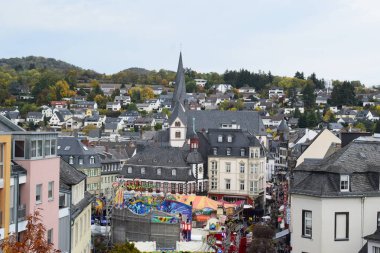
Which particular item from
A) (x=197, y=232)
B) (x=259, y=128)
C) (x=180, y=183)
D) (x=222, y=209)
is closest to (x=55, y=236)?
(x=197, y=232)

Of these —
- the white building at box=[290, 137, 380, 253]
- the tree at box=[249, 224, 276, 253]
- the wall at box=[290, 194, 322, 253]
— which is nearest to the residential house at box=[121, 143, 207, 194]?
the tree at box=[249, 224, 276, 253]

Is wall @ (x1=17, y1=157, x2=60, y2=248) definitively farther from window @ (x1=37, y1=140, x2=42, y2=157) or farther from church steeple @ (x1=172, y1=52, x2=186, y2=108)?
church steeple @ (x1=172, y1=52, x2=186, y2=108)

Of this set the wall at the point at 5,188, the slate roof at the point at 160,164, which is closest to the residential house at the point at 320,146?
the slate roof at the point at 160,164

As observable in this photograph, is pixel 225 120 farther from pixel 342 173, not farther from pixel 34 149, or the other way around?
pixel 34 149

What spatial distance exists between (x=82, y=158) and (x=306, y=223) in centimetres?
5882

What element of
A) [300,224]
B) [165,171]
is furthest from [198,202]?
[300,224]

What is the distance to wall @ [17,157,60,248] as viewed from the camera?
21375 mm

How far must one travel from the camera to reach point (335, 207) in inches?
886

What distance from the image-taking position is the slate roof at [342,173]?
74.3 ft

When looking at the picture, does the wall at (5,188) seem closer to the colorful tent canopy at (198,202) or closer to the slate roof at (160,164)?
the colorful tent canopy at (198,202)

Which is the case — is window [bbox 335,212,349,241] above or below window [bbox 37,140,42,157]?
below

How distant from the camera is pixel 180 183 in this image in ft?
262

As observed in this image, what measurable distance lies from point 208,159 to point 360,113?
112457 mm

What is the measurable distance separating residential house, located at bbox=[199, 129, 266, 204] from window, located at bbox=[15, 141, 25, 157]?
62.4 m
